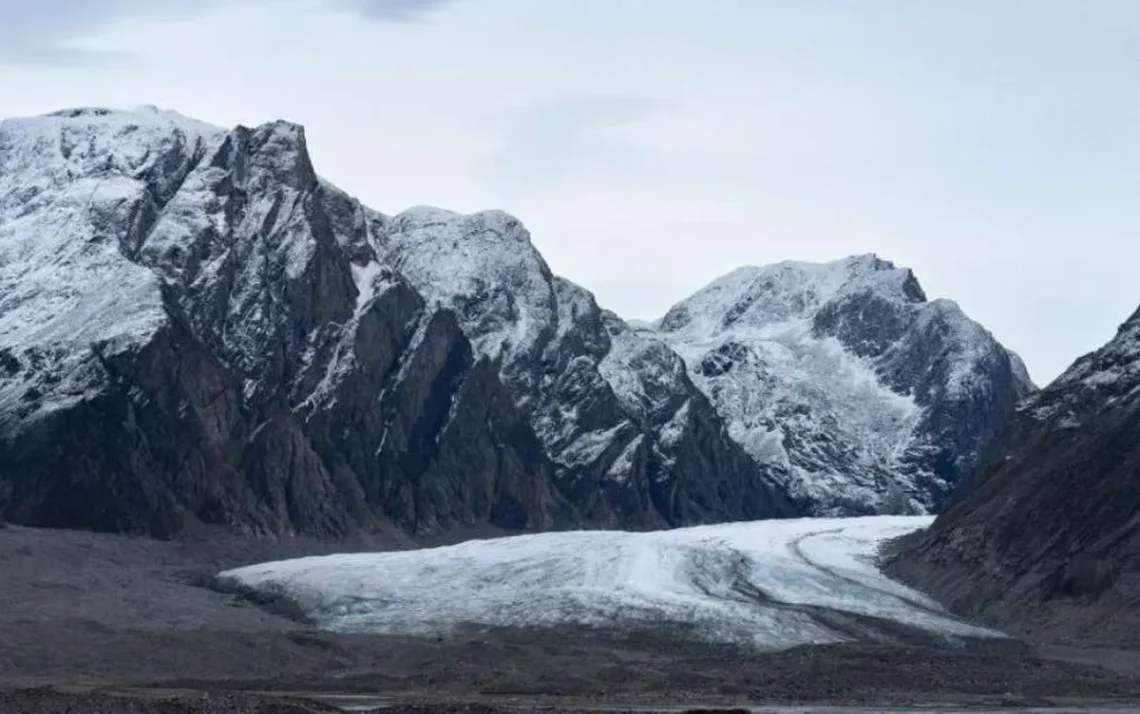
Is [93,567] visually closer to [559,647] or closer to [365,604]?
[365,604]

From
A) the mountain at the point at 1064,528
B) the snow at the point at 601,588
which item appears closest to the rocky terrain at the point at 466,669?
the snow at the point at 601,588

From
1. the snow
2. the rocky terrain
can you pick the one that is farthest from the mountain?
the rocky terrain

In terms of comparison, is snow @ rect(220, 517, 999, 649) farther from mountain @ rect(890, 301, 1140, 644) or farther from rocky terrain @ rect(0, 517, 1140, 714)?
mountain @ rect(890, 301, 1140, 644)

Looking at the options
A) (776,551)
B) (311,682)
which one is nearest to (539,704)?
(311,682)

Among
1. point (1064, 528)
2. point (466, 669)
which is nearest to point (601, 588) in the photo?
point (466, 669)

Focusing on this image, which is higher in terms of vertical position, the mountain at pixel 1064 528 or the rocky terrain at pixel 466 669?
the mountain at pixel 1064 528

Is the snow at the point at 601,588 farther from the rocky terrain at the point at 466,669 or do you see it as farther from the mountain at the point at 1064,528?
the mountain at the point at 1064,528
